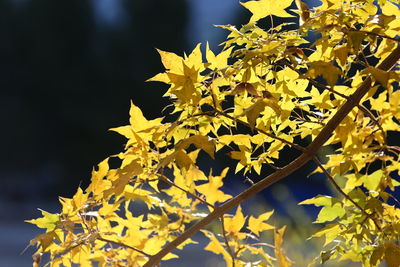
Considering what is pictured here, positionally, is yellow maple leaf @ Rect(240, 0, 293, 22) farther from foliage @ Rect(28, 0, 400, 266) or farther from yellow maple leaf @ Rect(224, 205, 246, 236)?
yellow maple leaf @ Rect(224, 205, 246, 236)

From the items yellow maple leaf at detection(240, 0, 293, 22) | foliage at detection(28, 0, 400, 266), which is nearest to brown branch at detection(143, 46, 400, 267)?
foliage at detection(28, 0, 400, 266)

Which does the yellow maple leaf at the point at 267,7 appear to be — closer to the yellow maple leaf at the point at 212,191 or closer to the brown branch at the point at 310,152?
the brown branch at the point at 310,152

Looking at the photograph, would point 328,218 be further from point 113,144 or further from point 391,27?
point 113,144

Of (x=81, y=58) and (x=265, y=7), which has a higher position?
(x=81, y=58)

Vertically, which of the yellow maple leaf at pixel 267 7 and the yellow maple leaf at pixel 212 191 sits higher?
the yellow maple leaf at pixel 267 7

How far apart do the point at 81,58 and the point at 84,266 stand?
7667 mm

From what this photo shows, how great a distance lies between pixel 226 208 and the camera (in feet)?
3.42

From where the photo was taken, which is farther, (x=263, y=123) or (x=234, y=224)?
(x=234, y=224)

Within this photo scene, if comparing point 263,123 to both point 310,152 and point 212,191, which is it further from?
point 212,191

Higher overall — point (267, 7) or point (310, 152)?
point (267, 7)

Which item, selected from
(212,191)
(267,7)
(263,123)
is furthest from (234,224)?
(267,7)

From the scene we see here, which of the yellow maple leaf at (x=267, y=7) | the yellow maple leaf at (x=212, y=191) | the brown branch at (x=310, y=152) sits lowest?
the brown branch at (x=310, y=152)

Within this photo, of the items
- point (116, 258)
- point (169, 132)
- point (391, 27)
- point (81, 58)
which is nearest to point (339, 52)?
point (391, 27)

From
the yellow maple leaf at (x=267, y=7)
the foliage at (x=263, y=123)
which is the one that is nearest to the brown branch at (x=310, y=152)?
the foliage at (x=263, y=123)
